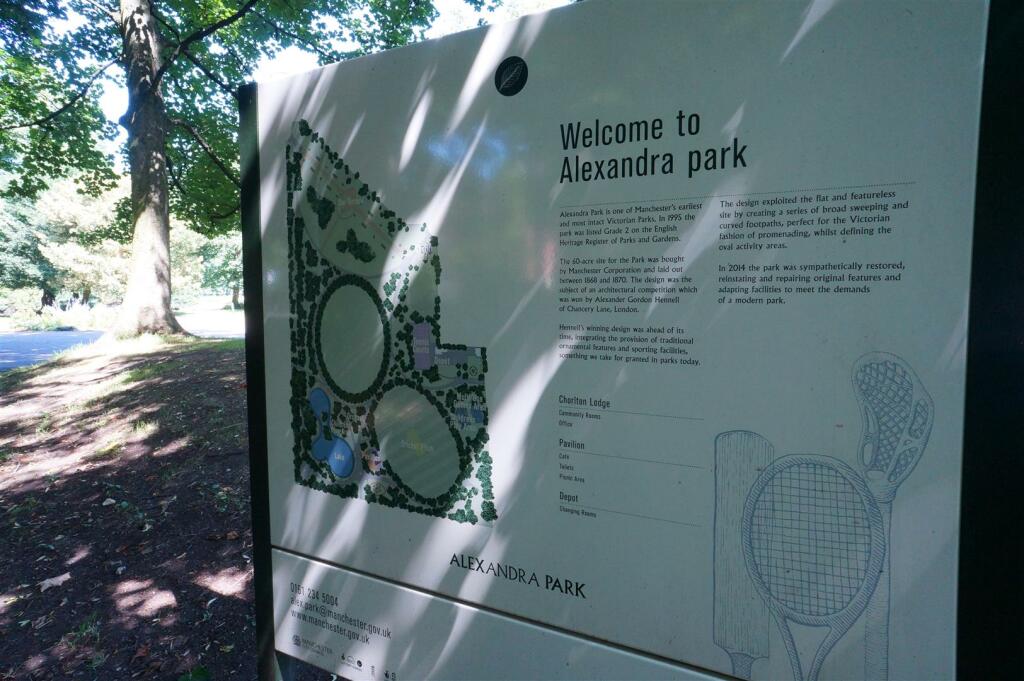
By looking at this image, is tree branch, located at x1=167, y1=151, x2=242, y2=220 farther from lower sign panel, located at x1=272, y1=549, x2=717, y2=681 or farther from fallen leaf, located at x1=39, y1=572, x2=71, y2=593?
lower sign panel, located at x1=272, y1=549, x2=717, y2=681

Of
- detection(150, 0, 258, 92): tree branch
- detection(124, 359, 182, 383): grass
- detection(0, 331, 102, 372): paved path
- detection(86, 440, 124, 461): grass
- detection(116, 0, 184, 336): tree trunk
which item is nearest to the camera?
detection(86, 440, 124, 461): grass

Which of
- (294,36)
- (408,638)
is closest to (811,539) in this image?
(408,638)

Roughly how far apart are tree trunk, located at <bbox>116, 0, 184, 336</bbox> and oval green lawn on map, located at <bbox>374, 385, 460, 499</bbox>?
376 inches

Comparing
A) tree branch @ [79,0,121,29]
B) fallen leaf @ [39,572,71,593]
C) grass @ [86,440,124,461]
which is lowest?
fallen leaf @ [39,572,71,593]

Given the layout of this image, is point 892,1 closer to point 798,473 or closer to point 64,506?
point 798,473

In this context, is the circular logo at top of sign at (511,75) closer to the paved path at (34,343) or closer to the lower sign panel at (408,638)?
the lower sign panel at (408,638)

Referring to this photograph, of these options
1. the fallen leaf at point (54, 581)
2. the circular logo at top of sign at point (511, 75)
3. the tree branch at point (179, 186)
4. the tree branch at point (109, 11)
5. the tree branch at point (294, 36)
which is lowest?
the fallen leaf at point (54, 581)

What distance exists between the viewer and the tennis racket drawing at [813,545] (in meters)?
1.44

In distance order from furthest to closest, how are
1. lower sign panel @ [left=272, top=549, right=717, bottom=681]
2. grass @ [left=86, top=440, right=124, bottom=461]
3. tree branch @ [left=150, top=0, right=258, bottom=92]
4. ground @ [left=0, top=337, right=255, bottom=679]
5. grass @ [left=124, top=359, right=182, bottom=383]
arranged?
tree branch @ [left=150, top=0, right=258, bottom=92]
grass @ [left=124, top=359, right=182, bottom=383]
grass @ [left=86, top=440, right=124, bottom=461]
ground @ [left=0, top=337, right=255, bottom=679]
lower sign panel @ [left=272, top=549, right=717, bottom=681]

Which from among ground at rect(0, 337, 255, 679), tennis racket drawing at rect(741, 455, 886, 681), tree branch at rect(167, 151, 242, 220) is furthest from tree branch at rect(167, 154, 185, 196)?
tennis racket drawing at rect(741, 455, 886, 681)

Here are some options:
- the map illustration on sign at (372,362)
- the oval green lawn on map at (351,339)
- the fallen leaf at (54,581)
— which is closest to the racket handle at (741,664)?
the map illustration on sign at (372,362)

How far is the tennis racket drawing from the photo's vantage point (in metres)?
1.44

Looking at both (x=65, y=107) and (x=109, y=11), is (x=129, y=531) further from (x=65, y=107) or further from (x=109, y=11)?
(x=109, y=11)

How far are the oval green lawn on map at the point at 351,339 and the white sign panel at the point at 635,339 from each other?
1 centimetres
